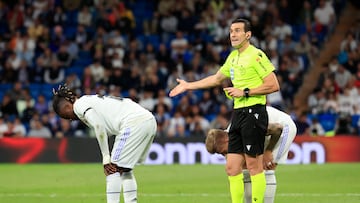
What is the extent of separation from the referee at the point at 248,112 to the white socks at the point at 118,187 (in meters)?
1.18

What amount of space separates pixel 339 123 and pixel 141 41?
7.60 meters

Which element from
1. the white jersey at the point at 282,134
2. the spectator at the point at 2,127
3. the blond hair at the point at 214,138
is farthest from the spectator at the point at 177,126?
the blond hair at the point at 214,138

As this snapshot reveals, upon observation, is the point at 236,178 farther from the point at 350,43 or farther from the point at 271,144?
the point at 350,43

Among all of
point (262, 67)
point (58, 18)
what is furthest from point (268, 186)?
point (58, 18)

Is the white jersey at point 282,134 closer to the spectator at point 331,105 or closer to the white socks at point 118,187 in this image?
the white socks at point 118,187

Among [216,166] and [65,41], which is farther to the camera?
[65,41]

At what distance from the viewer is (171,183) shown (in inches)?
658

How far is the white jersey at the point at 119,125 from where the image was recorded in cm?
1037

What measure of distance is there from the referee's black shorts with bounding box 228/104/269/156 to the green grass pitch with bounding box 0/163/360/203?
2.72m

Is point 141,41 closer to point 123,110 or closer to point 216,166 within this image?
point 216,166

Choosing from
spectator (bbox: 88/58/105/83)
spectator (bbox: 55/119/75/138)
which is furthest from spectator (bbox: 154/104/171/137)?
spectator (bbox: 88/58/105/83)

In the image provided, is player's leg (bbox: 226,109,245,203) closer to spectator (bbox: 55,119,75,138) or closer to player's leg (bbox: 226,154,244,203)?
player's leg (bbox: 226,154,244,203)

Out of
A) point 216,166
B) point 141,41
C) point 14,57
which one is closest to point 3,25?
point 14,57

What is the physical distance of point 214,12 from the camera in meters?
28.4
